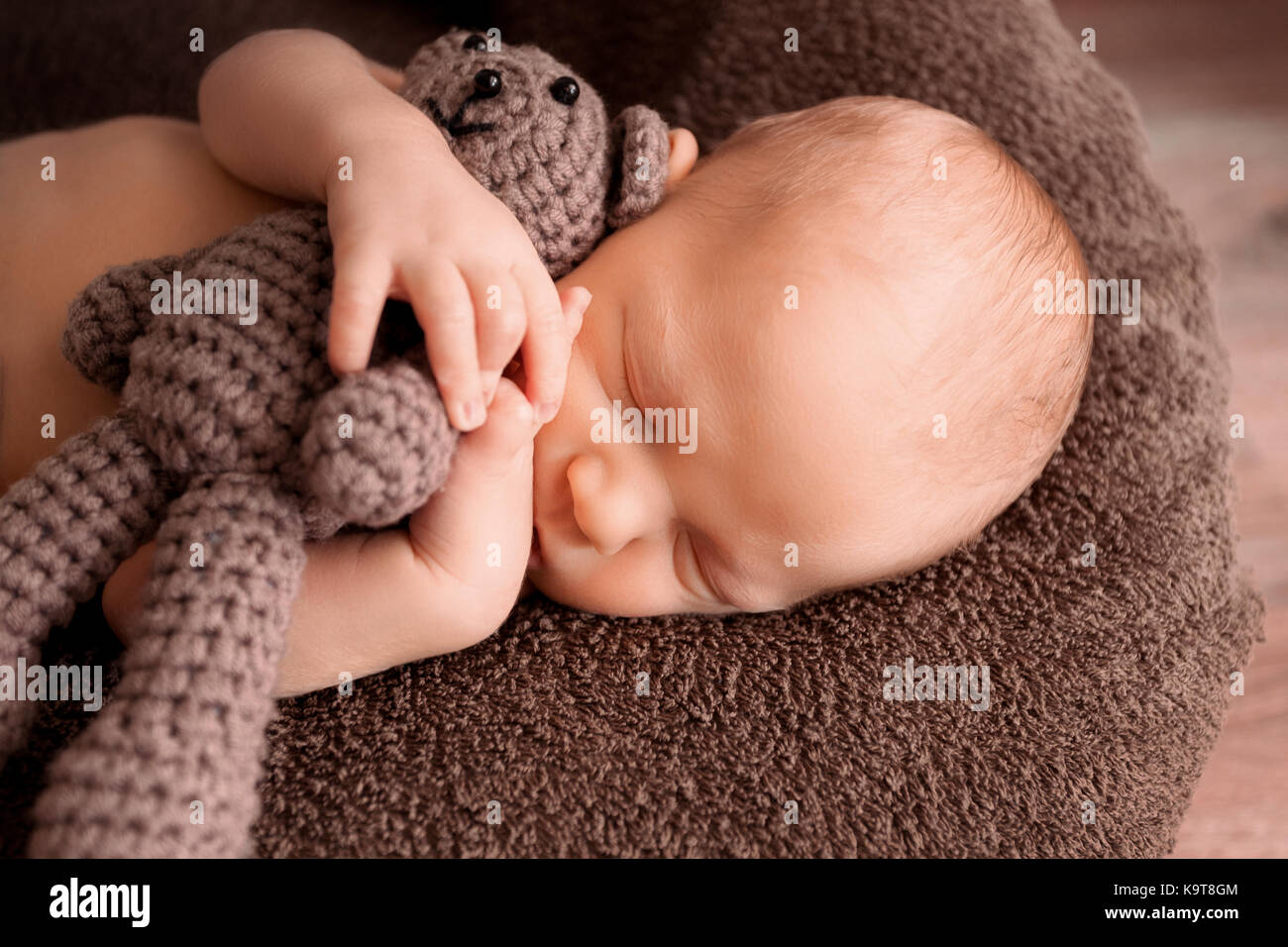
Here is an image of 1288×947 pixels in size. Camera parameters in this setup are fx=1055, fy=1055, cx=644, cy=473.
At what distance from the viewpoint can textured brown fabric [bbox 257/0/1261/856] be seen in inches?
35.6

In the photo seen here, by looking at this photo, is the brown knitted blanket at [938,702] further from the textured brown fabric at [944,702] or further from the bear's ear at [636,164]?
the bear's ear at [636,164]

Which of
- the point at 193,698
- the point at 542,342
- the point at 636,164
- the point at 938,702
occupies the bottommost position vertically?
the point at 938,702

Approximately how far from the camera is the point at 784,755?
0.95m

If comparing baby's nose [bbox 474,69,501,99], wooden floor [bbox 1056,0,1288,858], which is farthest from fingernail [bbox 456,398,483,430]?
wooden floor [bbox 1056,0,1288,858]

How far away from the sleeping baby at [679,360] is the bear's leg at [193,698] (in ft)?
0.44

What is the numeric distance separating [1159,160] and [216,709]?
7.02ft

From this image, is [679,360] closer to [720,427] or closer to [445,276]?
Answer: [720,427]

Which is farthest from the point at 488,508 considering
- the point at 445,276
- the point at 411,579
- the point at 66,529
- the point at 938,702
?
the point at 938,702

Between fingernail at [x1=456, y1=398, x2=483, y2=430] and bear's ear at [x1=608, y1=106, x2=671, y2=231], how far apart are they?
0.31 m

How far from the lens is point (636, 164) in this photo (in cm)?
97

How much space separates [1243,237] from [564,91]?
1670 millimetres

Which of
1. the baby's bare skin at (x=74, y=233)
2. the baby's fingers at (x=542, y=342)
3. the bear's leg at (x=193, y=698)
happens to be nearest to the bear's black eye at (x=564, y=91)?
the baby's fingers at (x=542, y=342)

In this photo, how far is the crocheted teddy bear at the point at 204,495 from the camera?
0.68 metres
